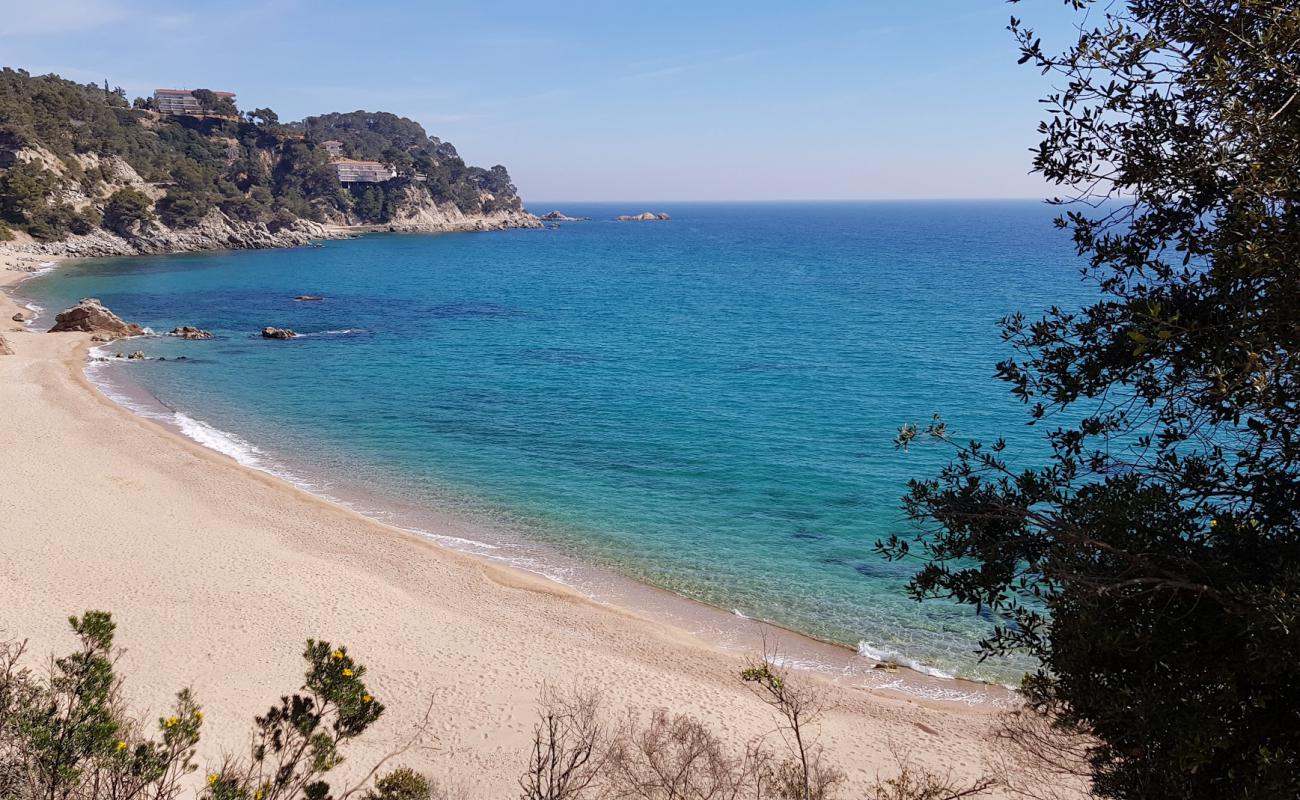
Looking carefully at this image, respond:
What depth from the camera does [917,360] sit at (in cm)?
4403

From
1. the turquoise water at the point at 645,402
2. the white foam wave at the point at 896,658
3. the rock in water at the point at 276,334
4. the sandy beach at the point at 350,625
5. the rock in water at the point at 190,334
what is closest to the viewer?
the sandy beach at the point at 350,625

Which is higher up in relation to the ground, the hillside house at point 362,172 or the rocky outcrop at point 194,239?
the hillside house at point 362,172

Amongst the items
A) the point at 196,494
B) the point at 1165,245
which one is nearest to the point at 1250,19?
the point at 1165,245

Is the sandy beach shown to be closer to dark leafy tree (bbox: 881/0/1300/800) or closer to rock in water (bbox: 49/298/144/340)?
dark leafy tree (bbox: 881/0/1300/800)

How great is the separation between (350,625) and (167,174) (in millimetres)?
122884

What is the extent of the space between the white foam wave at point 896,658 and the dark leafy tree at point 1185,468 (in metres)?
10.0

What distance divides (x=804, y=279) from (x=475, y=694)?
79992 millimetres

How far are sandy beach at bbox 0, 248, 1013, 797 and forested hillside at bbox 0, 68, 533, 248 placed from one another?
3370 inches

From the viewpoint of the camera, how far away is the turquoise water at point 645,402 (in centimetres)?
2136

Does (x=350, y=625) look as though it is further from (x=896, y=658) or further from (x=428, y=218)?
(x=428, y=218)

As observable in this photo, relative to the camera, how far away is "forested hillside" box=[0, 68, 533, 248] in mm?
96062

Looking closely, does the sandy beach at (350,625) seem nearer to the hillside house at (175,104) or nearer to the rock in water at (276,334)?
the rock in water at (276,334)

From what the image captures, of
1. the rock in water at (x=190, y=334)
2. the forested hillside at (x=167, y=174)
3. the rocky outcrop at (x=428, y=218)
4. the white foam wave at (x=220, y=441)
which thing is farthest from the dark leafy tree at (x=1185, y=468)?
the rocky outcrop at (x=428, y=218)

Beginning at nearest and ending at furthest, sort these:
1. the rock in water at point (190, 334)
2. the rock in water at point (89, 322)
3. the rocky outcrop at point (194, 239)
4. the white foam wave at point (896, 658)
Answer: the white foam wave at point (896, 658) → the rock in water at point (89, 322) → the rock in water at point (190, 334) → the rocky outcrop at point (194, 239)
